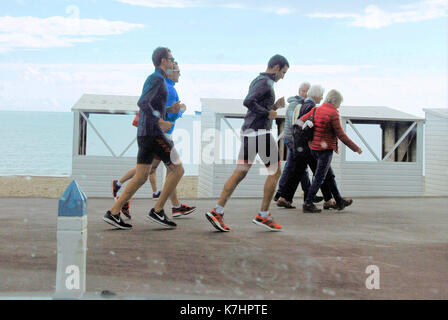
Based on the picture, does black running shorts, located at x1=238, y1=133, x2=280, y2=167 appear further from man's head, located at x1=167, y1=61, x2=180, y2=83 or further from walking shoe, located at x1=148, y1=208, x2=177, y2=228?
man's head, located at x1=167, y1=61, x2=180, y2=83

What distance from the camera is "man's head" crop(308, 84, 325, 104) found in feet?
27.9

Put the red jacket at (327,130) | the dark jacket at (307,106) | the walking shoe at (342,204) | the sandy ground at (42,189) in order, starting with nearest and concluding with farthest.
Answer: the red jacket at (327,130), the dark jacket at (307,106), the walking shoe at (342,204), the sandy ground at (42,189)

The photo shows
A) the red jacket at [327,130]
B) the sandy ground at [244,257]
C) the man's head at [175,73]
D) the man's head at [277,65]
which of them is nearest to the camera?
the sandy ground at [244,257]

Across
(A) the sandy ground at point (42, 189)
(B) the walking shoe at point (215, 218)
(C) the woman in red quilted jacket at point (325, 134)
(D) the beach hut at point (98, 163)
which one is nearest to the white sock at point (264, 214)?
(B) the walking shoe at point (215, 218)

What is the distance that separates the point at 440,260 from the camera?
523 centimetres

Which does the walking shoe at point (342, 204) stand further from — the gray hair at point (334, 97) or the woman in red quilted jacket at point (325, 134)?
the gray hair at point (334, 97)

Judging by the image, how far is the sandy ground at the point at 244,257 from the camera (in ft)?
13.2

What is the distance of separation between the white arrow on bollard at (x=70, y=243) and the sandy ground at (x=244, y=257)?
276 mm

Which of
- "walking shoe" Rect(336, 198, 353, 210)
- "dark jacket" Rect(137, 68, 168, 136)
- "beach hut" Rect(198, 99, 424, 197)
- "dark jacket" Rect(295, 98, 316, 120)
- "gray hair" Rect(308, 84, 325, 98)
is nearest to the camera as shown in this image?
"dark jacket" Rect(137, 68, 168, 136)

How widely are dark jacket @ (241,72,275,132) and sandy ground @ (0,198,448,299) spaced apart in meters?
1.16

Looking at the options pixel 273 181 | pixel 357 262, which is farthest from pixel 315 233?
pixel 357 262

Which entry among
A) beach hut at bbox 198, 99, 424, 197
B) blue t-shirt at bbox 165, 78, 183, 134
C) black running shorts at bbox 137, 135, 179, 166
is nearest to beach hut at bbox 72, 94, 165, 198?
beach hut at bbox 198, 99, 424, 197
